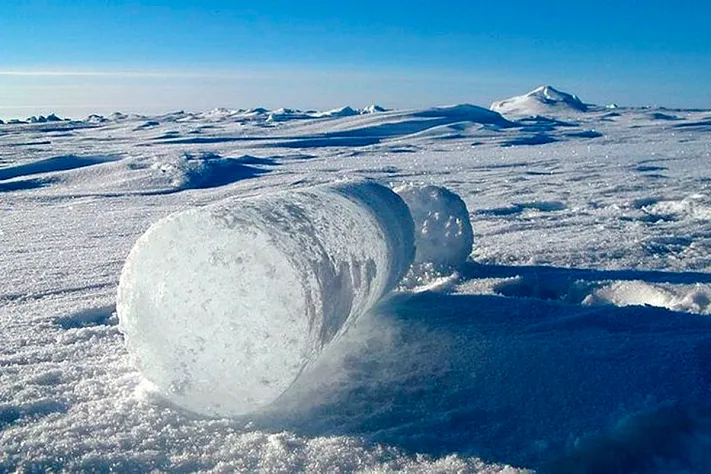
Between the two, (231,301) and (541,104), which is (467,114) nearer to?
(541,104)

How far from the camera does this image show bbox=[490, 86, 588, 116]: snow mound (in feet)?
118

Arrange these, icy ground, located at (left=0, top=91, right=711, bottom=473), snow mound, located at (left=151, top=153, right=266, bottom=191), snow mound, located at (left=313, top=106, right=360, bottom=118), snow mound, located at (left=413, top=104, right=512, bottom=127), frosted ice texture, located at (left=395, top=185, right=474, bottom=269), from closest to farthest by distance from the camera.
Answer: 1. icy ground, located at (left=0, top=91, right=711, bottom=473)
2. frosted ice texture, located at (left=395, top=185, right=474, bottom=269)
3. snow mound, located at (left=151, top=153, right=266, bottom=191)
4. snow mound, located at (left=413, top=104, right=512, bottom=127)
5. snow mound, located at (left=313, top=106, right=360, bottom=118)

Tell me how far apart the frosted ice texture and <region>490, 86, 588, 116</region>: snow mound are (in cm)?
3165

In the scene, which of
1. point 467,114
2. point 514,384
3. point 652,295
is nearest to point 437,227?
point 652,295

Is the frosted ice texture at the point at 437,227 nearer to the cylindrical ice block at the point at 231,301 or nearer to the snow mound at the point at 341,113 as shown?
the cylindrical ice block at the point at 231,301

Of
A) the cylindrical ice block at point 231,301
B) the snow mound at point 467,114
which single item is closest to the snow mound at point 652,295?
the cylindrical ice block at point 231,301

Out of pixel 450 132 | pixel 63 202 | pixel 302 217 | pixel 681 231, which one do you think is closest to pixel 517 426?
pixel 302 217

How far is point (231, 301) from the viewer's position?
240 centimetres

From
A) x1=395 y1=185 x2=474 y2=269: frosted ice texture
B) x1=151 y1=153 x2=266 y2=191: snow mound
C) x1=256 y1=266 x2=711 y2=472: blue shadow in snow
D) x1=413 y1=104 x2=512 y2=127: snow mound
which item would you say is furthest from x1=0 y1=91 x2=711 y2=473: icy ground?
x1=413 y1=104 x2=512 y2=127: snow mound

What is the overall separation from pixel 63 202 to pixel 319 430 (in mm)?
7242

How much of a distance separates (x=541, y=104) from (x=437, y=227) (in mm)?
35260

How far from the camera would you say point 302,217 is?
2668mm

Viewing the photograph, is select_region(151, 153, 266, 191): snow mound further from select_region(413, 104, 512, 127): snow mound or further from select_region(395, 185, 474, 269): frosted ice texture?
select_region(413, 104, 512, 127): snow mound

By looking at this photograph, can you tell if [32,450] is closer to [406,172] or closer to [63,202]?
[63,202]
